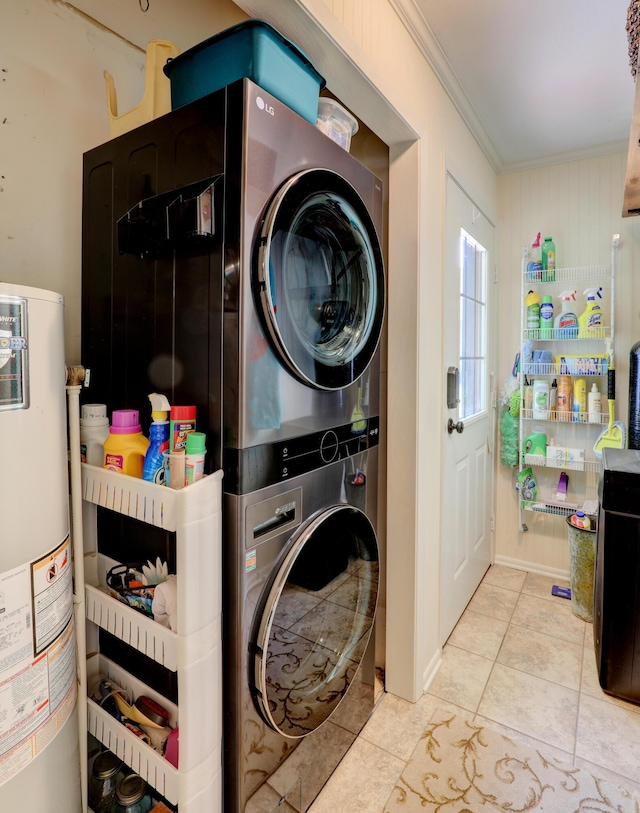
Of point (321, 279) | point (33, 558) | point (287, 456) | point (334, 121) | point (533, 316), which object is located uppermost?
point (334, 121)

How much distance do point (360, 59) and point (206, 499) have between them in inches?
49.1

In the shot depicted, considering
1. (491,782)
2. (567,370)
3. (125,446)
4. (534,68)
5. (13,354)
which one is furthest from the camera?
(567,370)

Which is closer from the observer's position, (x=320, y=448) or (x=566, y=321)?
(x=320, y=448)

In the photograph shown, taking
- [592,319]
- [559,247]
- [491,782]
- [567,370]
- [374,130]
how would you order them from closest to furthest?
[491,782] → [374,130] → [592,319] → [567,370] → [559,247]

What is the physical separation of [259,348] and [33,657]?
0.73 meters

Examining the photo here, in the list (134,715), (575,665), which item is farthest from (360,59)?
(575,665)

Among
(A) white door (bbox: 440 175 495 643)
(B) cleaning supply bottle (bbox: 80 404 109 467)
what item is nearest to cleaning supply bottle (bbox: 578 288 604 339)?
(A) white door (bbox: 440 175 495 643)

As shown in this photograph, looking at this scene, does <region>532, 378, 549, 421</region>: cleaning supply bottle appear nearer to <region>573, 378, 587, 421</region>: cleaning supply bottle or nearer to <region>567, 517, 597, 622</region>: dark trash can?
<region>573, 378, 587, 421</region>: cleaning supply bottle

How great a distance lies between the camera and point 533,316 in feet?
8.67

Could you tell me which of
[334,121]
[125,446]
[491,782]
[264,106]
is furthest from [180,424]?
[491,782]

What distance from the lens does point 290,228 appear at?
0.98m

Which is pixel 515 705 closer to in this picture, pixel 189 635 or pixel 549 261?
pixel 189 635

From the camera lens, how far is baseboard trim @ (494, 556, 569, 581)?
2750mm

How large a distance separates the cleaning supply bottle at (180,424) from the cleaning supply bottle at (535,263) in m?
2.46
